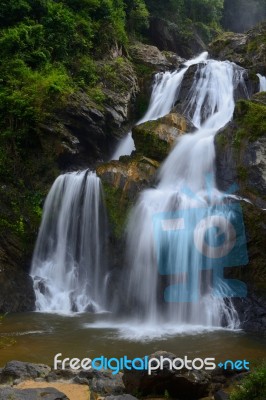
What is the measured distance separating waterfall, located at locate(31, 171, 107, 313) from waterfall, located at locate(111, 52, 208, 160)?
3.96 meters

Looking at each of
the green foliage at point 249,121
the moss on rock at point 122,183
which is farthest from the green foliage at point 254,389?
the green foliage at point 249,121

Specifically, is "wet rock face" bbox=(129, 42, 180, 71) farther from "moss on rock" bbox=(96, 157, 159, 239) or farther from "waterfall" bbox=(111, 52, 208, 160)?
"moss on rock" bbox=(96, 157, 159, 239)

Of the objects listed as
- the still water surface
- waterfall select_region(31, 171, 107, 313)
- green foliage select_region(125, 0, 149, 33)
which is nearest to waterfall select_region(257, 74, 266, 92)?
waterfall select_region(31, 171, 107, 313)

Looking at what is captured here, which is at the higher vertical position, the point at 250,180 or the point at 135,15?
the point at 135,15

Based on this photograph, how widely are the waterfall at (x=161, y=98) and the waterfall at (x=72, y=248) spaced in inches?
156

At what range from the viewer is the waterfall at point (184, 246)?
10383mm

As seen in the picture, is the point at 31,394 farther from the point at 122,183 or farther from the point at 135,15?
the point at 135,15

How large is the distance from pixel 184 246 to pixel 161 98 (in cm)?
973

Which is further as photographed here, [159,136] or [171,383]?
[159,136]

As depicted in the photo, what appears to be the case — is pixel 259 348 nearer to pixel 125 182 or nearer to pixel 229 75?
pixel 125 182

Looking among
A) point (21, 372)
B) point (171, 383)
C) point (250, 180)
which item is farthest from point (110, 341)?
point (250, 180)

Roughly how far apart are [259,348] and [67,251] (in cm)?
690

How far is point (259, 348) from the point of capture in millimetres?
8086

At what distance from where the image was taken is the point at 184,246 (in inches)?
437
